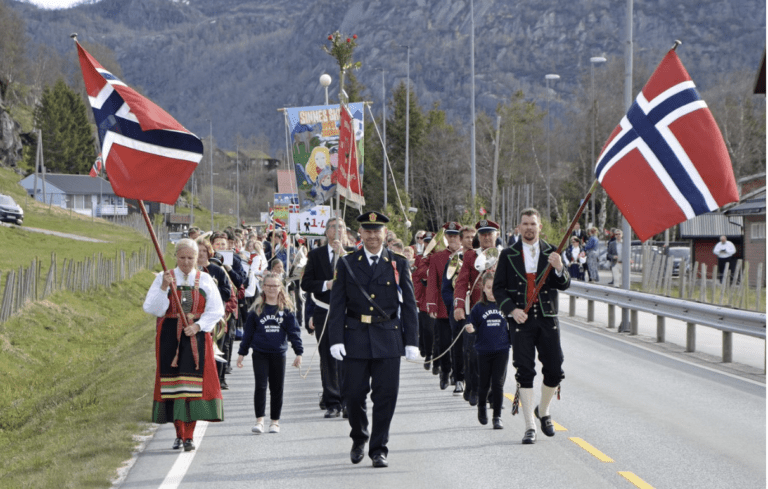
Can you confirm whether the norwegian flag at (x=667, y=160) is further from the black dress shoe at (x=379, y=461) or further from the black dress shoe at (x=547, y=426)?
the black dress shoe at (x=379, y=461)

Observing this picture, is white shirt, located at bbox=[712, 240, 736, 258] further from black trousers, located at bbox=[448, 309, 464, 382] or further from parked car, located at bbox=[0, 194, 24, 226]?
parked car, located at bbox=[0, 194, 24, 226]

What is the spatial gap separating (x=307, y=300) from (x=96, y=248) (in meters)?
41.3

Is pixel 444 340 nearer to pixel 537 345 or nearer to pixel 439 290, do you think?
pixel 439 290

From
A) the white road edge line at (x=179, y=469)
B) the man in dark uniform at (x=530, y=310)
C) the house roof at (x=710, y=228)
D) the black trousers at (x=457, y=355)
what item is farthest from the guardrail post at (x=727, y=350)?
the house roof at (x=710, y=228)

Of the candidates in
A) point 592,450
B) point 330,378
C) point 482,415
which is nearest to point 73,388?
point 330,378

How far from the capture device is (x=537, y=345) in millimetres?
9203

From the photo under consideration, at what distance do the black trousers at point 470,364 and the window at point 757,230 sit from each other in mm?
29783

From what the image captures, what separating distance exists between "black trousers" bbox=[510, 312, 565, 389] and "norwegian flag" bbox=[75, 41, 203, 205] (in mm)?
3153

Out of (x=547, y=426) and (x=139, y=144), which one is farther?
(x=547, y=426)

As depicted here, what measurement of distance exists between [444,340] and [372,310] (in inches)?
195

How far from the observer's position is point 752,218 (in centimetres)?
3872

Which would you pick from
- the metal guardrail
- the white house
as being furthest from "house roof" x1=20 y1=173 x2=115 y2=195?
the metal guardrail

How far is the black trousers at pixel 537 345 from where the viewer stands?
9.09 metres

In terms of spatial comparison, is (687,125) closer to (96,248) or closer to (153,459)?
(153,459)
